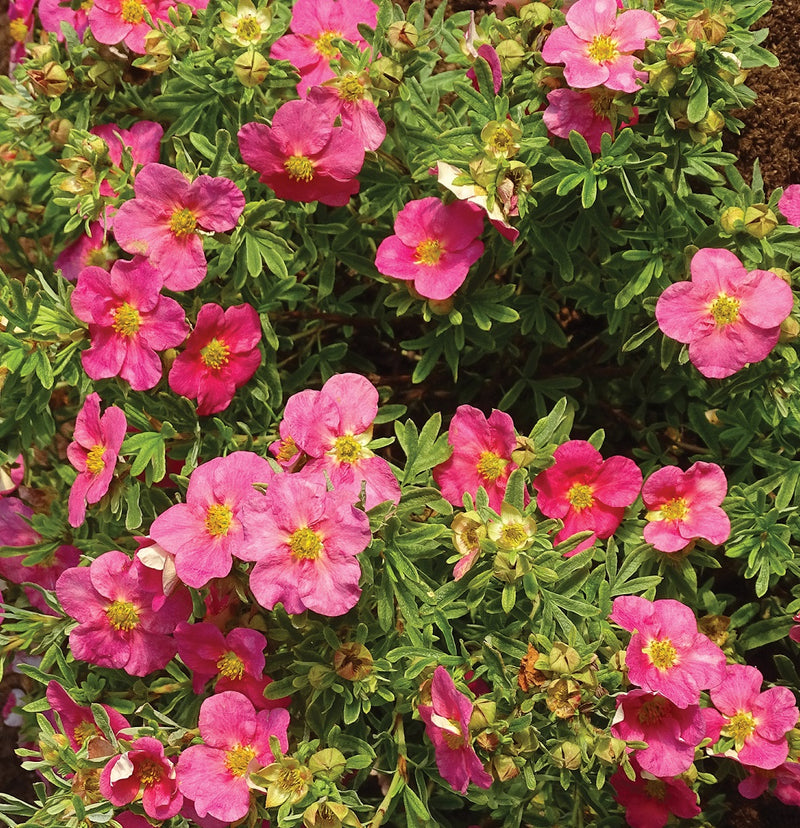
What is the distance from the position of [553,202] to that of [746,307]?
499 millimetres

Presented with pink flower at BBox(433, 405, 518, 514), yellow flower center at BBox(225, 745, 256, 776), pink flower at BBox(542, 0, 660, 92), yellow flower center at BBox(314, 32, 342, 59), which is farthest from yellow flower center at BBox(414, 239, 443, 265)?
yellow flower center at BBox(225, 745, 256, 776)

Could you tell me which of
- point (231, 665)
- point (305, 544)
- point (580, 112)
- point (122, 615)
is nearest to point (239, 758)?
point (231, 665)

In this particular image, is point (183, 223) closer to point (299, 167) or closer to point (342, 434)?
point (299, 167)

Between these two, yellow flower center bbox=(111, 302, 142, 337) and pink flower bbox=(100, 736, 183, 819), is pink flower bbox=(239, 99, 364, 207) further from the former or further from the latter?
pink flower bbox=(100, 736, 183, 819)

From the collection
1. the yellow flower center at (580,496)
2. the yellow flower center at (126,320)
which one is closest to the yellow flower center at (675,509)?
the yellow flower center at (580,496)

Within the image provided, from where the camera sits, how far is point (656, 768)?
1.86 m

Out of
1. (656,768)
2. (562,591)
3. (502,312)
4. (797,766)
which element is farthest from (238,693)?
(797,766)

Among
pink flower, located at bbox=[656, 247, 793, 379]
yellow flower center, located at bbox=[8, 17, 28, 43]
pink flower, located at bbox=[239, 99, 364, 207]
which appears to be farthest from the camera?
yellow flower center, located at bbox=[8, 17, 28, 43]

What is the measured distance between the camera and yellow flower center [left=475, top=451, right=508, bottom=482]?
2.07 meters

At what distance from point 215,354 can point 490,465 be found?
672 mm

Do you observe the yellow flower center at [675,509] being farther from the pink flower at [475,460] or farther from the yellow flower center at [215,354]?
the yellow flower center at [215,354]

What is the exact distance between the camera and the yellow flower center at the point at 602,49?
1.97 metres

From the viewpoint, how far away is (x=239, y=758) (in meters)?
1.88

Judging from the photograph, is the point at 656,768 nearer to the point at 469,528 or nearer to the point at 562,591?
the point at 562,591
